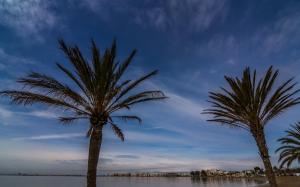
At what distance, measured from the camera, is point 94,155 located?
34.4 ft

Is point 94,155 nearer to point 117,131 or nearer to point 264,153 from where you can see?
point 117,131

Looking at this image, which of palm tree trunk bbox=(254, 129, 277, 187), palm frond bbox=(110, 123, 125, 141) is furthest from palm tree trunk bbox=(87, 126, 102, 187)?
palm tree trunk bbox=(254, 129, 277, 187)

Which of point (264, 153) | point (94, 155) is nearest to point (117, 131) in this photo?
point (94, 155)

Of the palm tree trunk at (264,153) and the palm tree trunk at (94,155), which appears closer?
the palm tree trunk at (94,155)

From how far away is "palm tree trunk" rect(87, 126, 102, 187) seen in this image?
10156mm

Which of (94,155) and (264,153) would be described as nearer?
(94,155)

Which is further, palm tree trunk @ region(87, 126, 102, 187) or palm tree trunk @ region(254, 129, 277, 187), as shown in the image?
palm tree trunk @ region(254, 129, 277, 187)

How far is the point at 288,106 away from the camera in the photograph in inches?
505

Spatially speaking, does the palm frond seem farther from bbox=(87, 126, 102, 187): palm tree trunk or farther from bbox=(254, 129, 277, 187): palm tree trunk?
bbox=(254, 129, 277, 187): palm tree trunk

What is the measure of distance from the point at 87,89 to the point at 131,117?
2634 mm

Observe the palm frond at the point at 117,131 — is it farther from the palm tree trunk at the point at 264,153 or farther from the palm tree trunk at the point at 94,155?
the palm tree trunk at the point at 264,153

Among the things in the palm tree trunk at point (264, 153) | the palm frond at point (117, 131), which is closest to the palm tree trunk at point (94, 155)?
the palm frond at point (117, 131)

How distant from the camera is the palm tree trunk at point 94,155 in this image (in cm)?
1016

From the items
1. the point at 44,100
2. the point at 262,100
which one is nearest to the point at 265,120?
the point at 262,100
